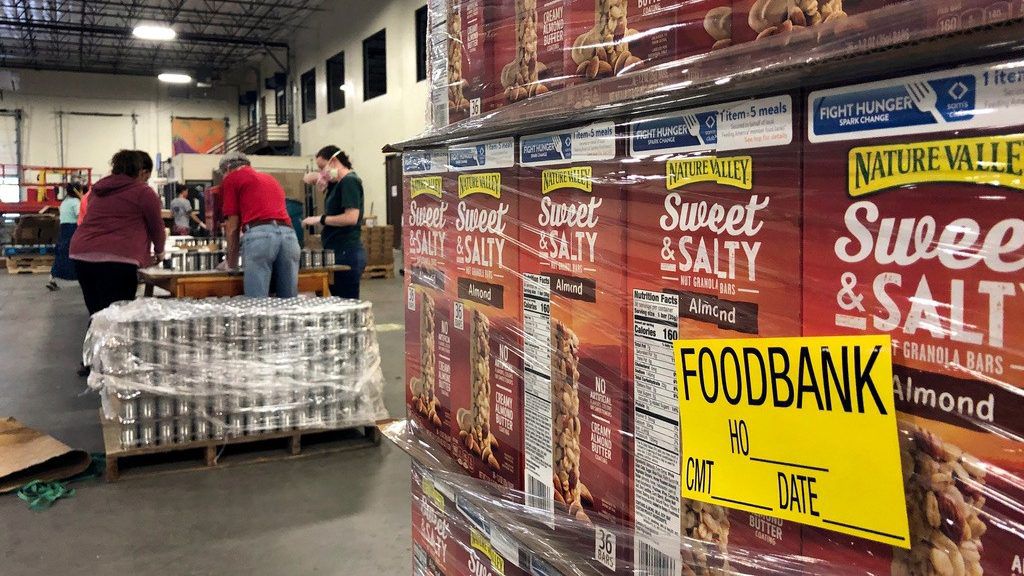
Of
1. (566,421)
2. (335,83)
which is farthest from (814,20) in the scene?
(335,83)

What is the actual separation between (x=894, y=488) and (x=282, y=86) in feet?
81.7

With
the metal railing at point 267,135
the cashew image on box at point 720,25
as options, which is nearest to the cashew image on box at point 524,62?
the cashew image on box at point 720,25

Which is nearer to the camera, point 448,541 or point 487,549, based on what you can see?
point 487,549

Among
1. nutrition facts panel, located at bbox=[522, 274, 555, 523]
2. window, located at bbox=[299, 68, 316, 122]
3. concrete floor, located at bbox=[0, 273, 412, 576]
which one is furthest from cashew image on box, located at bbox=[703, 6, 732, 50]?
window, located at bbox=[299, 68, 316, 122]

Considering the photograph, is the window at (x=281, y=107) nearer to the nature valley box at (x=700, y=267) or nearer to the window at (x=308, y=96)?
the window at (x=308, y=96)

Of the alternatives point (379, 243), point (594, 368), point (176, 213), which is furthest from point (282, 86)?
point (594, 368)

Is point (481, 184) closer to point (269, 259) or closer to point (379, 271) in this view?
point (269, 259)

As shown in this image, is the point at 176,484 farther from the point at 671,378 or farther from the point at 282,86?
the point at 282,86

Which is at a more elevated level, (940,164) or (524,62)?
(524,62)

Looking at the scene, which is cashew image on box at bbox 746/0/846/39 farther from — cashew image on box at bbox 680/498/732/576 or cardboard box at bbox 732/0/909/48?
cashew image on box at bbox 680/498/732/576

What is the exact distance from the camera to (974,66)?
69cm

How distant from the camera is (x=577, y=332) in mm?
1223

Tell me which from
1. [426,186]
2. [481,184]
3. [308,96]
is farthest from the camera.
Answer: [308,96]

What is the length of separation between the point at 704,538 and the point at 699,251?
0.37 meters
